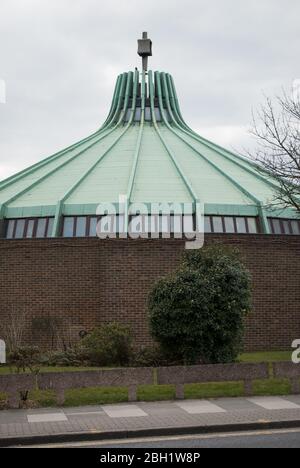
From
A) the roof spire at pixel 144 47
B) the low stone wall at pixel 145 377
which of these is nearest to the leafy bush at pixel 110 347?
the low stone wall at pixel 145 377

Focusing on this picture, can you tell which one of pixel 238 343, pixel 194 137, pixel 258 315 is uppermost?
pixel 194 137

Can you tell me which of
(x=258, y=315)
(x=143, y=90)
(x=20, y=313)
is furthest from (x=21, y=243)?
(x=143, y=90)

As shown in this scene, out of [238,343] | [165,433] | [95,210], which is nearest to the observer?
[165,433]

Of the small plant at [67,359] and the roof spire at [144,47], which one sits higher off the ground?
the roof spire at [144,47]

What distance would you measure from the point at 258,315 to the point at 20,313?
785 centimetres

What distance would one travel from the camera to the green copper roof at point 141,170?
28656 mm

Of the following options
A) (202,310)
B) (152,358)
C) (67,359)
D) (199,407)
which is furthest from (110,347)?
(199,407)

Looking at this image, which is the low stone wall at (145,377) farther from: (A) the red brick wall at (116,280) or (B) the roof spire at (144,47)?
(B) the roof spire at (144,47)

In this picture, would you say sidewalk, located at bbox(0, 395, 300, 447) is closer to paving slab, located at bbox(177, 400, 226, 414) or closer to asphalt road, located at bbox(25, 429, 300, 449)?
paving slab, located at bbox(177, 400, 226, 414)

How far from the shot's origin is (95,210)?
91.1 ft

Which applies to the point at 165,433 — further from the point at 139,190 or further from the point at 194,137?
the point at 194,137

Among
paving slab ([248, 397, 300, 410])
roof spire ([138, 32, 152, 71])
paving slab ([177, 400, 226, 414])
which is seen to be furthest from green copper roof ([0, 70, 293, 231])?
paving slab ([177, 400, 226, 414])

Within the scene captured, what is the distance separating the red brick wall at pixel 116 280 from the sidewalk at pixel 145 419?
1029cm

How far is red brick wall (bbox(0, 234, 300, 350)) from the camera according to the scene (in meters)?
24.7
